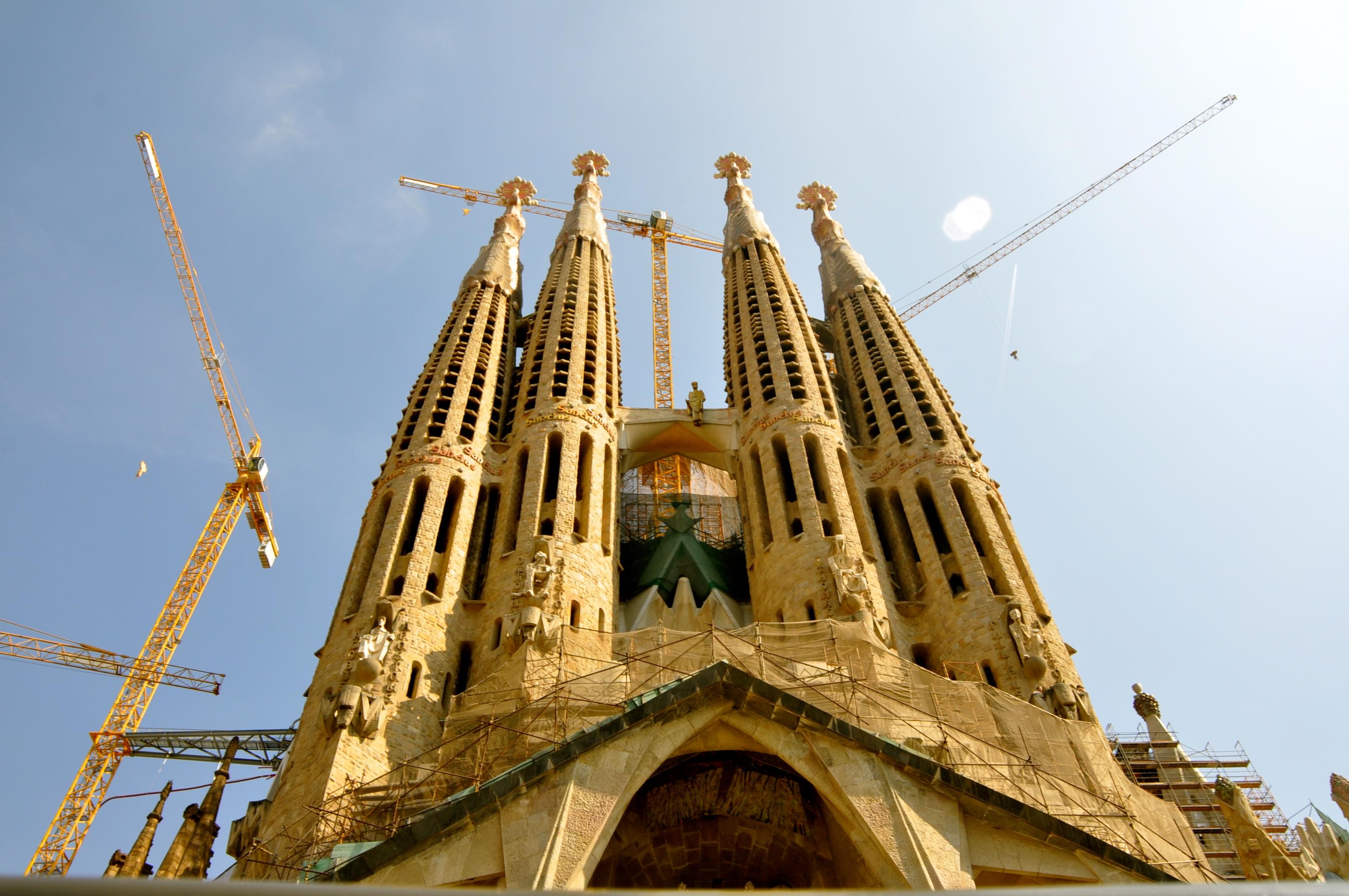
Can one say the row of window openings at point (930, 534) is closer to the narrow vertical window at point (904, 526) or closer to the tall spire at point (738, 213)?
the narrow vertical window at point (904, 526)

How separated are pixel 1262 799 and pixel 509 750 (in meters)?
30.5

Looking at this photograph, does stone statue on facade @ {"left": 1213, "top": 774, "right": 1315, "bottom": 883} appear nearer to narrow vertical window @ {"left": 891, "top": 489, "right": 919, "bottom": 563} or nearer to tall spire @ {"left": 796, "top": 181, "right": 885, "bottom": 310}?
narrow vertical window @ {"left": 891, "top": 489, "right": 919, "bottom": 563}

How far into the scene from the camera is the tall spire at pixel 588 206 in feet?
155

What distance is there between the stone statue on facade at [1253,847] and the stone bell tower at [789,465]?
7644 mm

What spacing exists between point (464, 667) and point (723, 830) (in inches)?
368

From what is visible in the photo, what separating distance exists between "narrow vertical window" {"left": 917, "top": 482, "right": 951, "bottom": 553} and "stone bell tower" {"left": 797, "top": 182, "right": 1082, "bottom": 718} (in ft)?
0.12

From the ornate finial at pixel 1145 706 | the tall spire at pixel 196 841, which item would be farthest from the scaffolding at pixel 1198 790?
the tall spire at pixel 196 841

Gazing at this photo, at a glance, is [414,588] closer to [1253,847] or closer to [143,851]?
[143,851]

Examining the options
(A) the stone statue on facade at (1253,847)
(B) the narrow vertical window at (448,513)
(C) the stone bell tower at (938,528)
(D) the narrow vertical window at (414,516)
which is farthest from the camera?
(B) the narrow vertical window at (448,513)

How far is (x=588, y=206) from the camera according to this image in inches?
1983

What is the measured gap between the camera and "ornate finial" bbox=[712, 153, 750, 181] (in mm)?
54656

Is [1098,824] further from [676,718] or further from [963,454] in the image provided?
[963,454]

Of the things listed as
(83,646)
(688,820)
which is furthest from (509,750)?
(83,646)

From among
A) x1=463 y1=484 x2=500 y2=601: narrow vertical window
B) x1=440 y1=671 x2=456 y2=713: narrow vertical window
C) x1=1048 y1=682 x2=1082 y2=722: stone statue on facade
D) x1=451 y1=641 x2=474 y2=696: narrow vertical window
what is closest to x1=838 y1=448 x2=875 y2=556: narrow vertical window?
x1=1048 y1=682 x2=1082 y2=722: stone statue on facade
